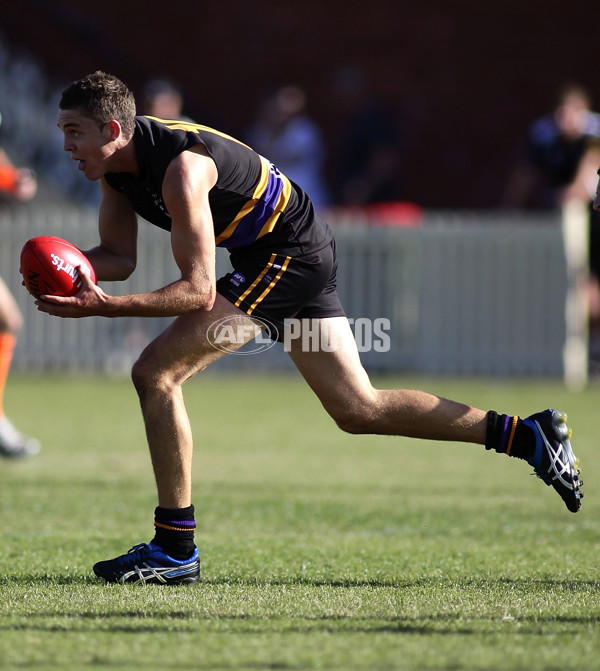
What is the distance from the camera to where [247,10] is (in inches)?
682

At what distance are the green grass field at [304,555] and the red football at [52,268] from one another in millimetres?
1139

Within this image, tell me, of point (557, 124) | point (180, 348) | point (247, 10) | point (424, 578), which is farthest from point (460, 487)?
point (247, 10)

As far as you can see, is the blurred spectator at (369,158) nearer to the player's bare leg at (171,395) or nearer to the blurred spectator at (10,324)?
the blurred spectator at (10,324)

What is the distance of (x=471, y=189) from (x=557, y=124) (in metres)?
5.27

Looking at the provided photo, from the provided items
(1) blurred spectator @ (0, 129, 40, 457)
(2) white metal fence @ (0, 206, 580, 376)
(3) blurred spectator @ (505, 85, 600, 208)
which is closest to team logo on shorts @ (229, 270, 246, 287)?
(1) blurred spectator @ (0, 129, 40, 457)

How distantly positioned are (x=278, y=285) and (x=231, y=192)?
1.42 ft

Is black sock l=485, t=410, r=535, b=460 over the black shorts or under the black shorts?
under

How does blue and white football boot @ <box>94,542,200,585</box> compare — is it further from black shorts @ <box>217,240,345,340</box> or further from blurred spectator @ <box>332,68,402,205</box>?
blurred spectator @ <box>332,68,402,205</box>

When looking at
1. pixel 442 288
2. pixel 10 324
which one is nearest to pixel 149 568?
pixel 10 324

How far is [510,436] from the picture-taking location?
200 inches

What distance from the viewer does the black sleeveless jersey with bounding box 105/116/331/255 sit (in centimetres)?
476

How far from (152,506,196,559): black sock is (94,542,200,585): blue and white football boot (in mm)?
24

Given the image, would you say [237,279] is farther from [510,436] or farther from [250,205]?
[510,436]

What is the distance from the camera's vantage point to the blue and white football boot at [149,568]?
4.74m
